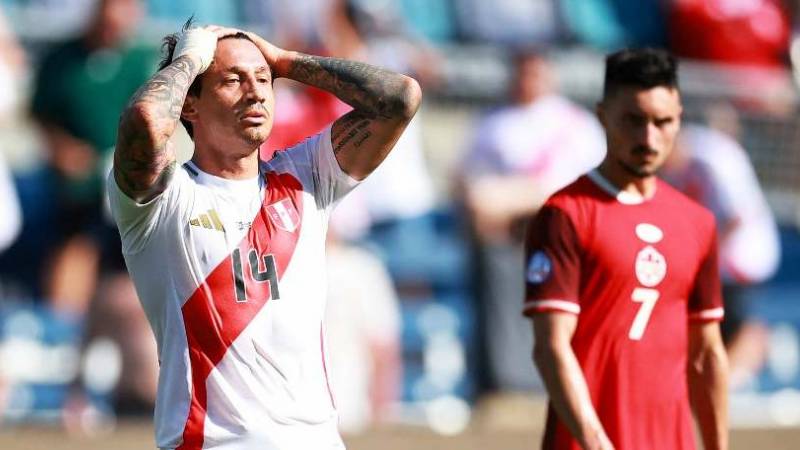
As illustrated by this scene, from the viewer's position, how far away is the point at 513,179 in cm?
1300

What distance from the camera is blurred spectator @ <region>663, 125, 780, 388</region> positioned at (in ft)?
45.3

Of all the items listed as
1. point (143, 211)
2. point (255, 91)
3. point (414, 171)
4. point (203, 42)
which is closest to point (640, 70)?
point (255, 91)

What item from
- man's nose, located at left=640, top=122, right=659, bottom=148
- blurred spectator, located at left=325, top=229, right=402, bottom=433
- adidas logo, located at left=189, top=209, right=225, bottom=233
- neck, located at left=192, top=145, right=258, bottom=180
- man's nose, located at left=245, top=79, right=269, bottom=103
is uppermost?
man's nose, located at left=245, top=79, right=269, bottom=103

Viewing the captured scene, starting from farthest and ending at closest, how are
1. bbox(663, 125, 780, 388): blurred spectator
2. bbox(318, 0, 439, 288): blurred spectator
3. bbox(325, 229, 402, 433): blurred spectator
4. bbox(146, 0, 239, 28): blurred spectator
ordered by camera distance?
1. bbox(663, 125, 780, 388): blurred spectator
2. bbox(318, 0, 439, 288): blurred spectator
3. bbox(146, 0, 239, 28): blurred spectator
4. bbox(325, 229, 402, 433): blurred spectator

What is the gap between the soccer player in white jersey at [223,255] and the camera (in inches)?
181

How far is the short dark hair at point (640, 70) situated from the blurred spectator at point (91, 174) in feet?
20.9

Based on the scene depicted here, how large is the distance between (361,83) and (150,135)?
3.20ft

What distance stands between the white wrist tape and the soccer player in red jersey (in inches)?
62.0

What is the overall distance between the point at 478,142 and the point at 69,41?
138 inches

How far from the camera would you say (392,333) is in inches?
506

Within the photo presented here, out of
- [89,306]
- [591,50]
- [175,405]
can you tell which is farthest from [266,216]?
[591,50]

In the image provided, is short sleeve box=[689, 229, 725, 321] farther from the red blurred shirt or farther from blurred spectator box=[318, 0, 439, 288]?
the red blurred shirt

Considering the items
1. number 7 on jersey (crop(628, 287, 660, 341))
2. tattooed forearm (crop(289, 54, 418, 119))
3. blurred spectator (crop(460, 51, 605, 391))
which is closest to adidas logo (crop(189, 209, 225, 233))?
tattooed forearm (crop(289, 54, 418, 119))

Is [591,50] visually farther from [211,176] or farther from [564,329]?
[211,176]
